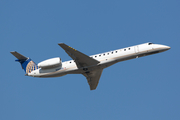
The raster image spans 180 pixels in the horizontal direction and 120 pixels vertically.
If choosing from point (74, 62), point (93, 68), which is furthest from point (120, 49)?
point (74, 62)

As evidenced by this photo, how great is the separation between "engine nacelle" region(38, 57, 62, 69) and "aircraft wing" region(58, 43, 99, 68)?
2036mm

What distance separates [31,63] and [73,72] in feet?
19.5

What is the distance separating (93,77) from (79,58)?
4887 millimetres

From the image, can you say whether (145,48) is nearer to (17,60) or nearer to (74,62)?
(74,62)

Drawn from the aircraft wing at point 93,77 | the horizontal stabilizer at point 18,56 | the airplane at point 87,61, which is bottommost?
the aircraft wing at point 93,77

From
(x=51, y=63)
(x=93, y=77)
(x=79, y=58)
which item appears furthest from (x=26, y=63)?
(x=93, y=77)

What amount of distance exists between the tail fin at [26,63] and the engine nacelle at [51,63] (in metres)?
2.09

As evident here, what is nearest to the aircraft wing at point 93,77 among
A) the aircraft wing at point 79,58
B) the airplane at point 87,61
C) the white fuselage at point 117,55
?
the airplane at point 87,61

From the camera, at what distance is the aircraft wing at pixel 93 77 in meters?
28.3

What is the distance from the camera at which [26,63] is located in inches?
1144

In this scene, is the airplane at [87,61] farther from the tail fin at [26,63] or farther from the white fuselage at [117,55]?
the tail fin at [26,63]

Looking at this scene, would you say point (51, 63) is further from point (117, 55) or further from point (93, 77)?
point (117, 55)

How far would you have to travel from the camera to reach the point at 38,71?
89.9 ft

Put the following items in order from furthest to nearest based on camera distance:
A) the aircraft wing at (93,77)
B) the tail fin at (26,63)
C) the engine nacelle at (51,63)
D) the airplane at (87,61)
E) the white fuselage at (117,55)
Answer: the tail fin at (26,63), the aircraft wing at (93,77), the engine nacelle at (51,63), the white fuselage at (117,55), the airplane at (87,61)
